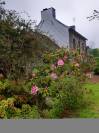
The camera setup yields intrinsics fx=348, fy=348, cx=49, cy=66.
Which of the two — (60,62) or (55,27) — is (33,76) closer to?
(60,62)

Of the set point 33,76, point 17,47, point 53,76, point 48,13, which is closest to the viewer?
point 53,76

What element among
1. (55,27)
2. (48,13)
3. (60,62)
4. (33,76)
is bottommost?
(33,76)

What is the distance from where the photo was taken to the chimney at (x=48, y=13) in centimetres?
3712

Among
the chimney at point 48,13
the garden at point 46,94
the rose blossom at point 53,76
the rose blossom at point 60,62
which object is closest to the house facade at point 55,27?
the chimney at point 48,13

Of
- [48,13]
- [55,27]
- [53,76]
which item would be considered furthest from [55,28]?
[53,76]

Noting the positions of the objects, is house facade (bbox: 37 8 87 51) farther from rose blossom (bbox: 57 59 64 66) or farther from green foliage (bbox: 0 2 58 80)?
rose blossom (bbox: 57 59 64 66)

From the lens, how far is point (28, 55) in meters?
14.5

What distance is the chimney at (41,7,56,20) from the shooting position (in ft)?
122

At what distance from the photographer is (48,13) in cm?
3738

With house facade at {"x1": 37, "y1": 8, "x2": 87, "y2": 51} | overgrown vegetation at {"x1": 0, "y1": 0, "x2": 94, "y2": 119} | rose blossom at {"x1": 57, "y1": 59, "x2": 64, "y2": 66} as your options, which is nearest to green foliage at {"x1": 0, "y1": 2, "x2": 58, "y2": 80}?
overgrown vegetation at {"x1": 0, "y1": 0, "x2": 94, "y2": 119}

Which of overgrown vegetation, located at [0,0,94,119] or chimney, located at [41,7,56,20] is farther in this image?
chimney, located at [41,7,56,20]

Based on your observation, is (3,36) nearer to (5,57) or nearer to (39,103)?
(5,57)

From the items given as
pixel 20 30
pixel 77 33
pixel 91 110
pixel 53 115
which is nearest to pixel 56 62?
pixel 91 110

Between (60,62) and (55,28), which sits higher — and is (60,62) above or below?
below
